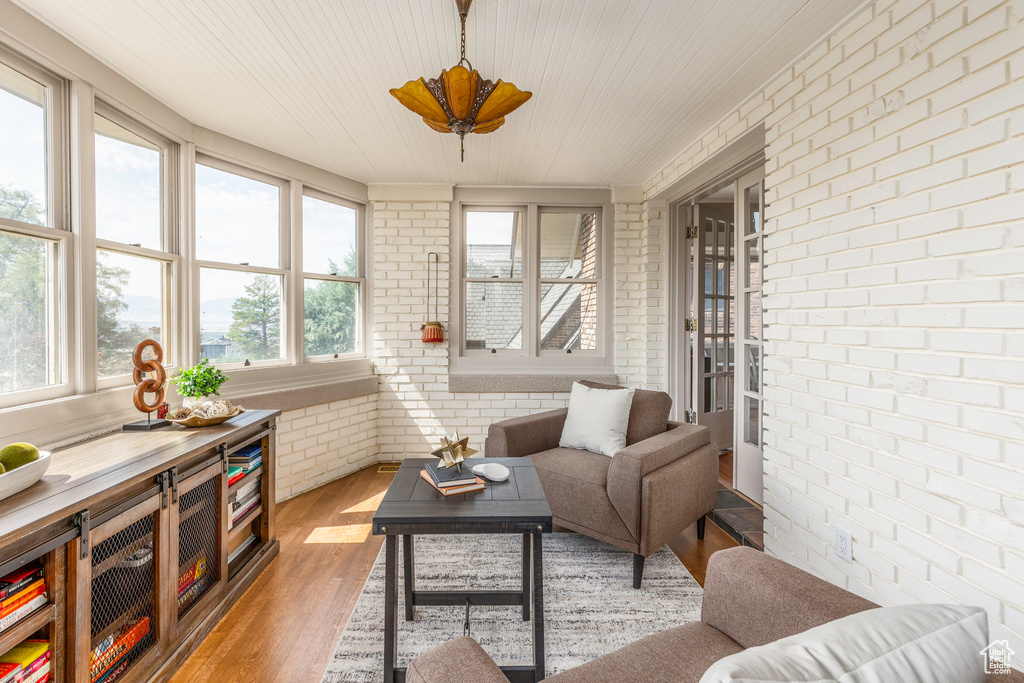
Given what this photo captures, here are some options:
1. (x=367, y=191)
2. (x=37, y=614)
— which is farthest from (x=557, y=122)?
(x=37, y=614)

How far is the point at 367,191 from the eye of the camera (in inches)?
162

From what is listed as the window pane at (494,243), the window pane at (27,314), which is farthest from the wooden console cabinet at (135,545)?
the window pane at (494,243)

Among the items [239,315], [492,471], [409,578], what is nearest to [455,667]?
[492,471]

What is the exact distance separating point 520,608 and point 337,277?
298 centimetres

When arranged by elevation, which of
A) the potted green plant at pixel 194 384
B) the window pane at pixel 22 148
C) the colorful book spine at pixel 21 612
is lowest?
the colorful book spine at pixel 21 612

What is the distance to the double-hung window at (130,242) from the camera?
7.63ft

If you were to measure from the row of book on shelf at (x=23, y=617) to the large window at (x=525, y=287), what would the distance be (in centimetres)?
320

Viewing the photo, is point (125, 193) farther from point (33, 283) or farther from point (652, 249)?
point (652, 249)

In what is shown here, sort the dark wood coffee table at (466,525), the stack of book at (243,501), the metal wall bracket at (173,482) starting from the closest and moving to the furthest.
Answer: the dark wood coffee table at (466,525)
the metal wall bracket at (173,482)
the stack of book at (243,501)

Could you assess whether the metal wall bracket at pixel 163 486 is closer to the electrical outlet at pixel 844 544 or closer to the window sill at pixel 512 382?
the window sill at pixel 512 382

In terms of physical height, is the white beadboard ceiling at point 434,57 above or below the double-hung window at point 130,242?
above

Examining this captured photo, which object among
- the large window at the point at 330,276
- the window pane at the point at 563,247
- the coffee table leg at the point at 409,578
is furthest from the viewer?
the window pane at the point at 563,247

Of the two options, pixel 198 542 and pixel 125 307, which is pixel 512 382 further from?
pixel 125 307

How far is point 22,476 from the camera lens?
129cm
